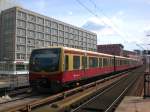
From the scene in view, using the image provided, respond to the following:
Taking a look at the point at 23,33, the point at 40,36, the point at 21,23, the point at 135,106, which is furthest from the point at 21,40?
the point at 135,106

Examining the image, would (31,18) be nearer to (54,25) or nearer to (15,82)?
(54,25)

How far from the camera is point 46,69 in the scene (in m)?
18.3

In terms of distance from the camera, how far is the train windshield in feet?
59.5

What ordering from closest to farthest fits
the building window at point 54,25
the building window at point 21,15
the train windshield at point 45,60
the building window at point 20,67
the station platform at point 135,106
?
the station platform at point 135,106
the train windshield at point 45,60
the building window at point 20,67
the building window at point 21,15
the building window at point 54,25

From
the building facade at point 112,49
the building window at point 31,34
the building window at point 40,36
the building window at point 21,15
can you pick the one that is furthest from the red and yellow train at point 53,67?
the building facade at point 112,49

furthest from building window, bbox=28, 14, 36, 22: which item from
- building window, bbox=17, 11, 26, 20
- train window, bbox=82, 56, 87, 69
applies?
train window, bbox=82, 56, 87, 69

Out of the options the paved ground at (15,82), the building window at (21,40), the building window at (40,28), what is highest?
the building window at (40,28)

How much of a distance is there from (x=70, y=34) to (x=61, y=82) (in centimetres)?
9889

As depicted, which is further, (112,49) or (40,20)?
(112,49)

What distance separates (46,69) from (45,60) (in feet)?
2.01

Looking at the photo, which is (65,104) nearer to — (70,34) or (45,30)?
(45,30)

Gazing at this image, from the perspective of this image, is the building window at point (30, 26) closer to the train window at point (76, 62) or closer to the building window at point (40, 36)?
the building window at point (40, 36)

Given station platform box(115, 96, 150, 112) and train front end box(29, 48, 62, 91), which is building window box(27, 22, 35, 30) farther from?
station platform box(115, 96, 150, 112)

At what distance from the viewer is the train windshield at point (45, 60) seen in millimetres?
18127
